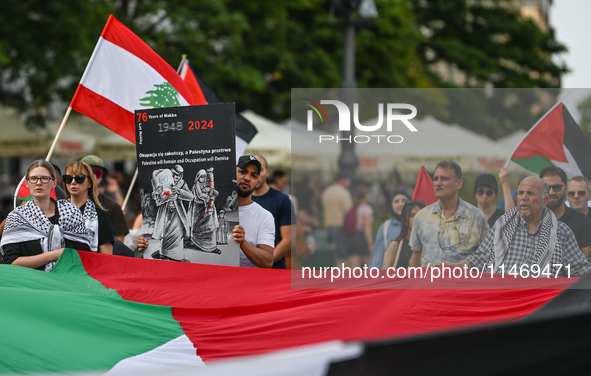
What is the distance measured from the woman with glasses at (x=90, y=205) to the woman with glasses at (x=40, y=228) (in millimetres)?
183

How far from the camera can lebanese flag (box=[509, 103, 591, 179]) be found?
4211 millimetres

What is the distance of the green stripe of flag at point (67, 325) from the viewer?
2893 mm

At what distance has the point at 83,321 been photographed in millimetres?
3230

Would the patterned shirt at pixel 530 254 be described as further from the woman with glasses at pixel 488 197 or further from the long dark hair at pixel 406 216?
the long dark hair at pixel 406 216

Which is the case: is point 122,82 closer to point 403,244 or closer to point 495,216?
point 403,244

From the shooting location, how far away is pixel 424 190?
4.50 meters

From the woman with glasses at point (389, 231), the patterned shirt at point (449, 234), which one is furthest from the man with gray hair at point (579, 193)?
the woman with glasses at point (389, 231)

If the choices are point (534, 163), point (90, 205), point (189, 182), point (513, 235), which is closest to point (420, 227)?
point (513, 235)

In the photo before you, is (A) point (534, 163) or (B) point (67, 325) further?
(A) point (534, 163)

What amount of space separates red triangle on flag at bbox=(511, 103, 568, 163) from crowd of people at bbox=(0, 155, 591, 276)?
0.24 meters

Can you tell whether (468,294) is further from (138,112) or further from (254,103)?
(254,103)

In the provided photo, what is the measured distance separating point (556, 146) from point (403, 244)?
1233mm

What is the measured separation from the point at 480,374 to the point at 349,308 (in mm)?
1928

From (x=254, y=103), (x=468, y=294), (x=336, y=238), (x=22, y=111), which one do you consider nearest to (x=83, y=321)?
(x=468, y=294)
